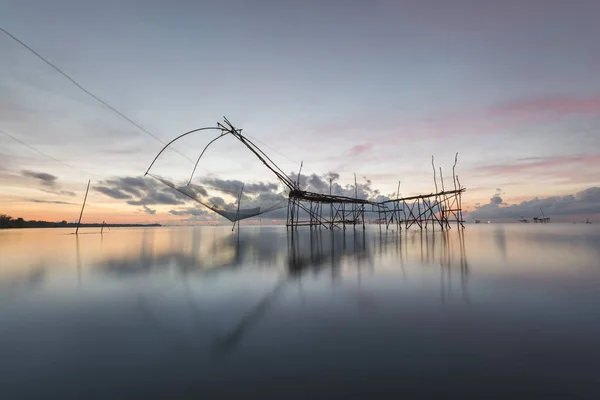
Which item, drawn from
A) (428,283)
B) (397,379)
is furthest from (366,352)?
(428,283)

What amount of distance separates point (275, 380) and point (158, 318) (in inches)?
115

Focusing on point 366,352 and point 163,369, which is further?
point 366,352

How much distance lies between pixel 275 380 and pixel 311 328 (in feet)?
4.65

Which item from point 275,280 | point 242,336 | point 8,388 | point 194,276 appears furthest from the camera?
point 194,276

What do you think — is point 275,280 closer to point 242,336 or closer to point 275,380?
point 242,336

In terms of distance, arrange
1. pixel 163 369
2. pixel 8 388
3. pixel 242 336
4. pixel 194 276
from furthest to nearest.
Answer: pixel 194 276 → pixel 242 336 → pixel 163 369 → pixel 8 388

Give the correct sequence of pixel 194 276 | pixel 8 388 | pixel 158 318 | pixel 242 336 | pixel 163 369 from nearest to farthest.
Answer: pixel 8 388
pixel 163 369
pixel 242 336
pixel 158 318
pixel 194 276

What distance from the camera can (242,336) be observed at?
373 cm

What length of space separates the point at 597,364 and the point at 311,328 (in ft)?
10.5

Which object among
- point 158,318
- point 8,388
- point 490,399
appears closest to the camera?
point 490,399

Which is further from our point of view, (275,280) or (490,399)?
(275,280)

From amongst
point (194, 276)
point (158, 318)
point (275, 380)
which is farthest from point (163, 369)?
point (194, 276)

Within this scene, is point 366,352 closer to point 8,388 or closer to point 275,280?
point 8,388

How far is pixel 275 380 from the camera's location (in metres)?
2.58
